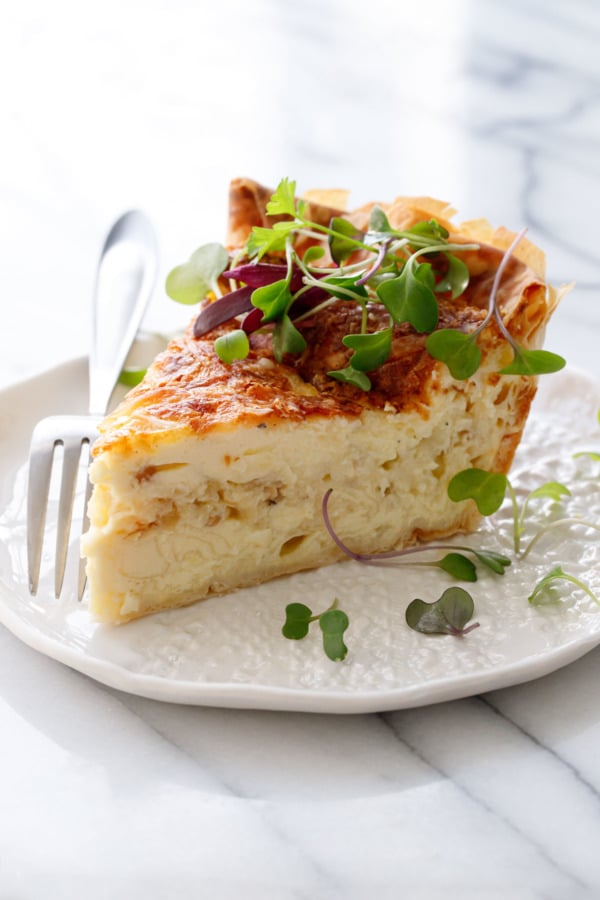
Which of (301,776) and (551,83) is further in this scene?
(551,83)

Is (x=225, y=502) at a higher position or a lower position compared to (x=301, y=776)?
higher

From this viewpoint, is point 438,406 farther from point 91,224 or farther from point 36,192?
point 36,192

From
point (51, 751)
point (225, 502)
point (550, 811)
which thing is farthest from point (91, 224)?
point (550, 811)

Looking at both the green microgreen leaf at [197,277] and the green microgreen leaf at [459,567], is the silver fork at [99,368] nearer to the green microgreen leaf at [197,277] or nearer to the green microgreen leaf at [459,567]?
the green microgreen leaf at [197,277]

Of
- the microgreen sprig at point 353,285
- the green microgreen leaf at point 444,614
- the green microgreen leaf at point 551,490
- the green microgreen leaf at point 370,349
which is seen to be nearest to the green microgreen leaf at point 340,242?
the microgreen sprig at point 353,285

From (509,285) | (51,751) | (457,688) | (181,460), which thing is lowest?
(51,751)

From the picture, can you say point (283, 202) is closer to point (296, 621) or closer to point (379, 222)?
point (379, 222)

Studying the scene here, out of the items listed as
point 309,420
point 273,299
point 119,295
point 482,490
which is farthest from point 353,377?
point 119,295
